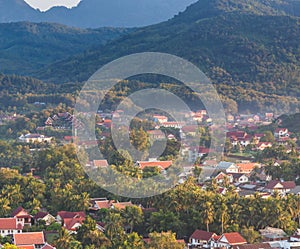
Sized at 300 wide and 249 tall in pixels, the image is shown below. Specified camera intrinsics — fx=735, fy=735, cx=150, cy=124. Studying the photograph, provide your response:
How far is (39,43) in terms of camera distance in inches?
4060

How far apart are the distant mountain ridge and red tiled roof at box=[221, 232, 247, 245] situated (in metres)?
155

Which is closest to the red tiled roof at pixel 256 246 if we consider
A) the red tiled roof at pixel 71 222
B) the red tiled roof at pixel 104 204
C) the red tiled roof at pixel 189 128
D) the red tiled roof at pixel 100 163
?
the red tiled roof at pixel 71 222

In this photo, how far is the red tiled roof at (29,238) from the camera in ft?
61.6

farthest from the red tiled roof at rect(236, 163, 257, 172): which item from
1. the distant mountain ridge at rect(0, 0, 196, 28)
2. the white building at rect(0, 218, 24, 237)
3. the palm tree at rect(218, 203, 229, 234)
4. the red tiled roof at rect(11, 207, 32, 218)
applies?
the distant mountain ridge at rect(0, 0, 196, 28)

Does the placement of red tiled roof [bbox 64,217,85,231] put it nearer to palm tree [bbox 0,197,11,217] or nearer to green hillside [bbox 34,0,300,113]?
palm tree [bbox 0,197,11,217]

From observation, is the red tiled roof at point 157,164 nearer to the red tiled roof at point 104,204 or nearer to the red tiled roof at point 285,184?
the red tiled roof at point 285,184

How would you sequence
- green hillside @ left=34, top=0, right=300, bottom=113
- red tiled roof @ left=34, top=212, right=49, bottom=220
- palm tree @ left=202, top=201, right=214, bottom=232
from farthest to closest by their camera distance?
green hillside @ left=34, top=0, right=300, bottom=113, red tiled roof @ left=34, top=212, right=49, bottom=220, palm tree @ left=202, top=201, right=214, bottom=232

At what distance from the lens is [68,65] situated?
74.6m

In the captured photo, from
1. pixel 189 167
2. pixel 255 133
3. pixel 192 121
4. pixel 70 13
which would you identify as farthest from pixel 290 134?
pixel 70 13

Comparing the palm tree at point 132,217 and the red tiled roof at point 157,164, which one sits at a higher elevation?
the red tiled roof at point 157,164

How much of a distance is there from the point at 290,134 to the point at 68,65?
1538 inches

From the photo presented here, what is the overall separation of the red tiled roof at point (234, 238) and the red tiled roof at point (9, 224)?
576 cm

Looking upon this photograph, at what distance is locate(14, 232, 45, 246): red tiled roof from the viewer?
1877 cm

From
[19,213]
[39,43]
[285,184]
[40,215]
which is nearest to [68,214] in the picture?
[40,215]
